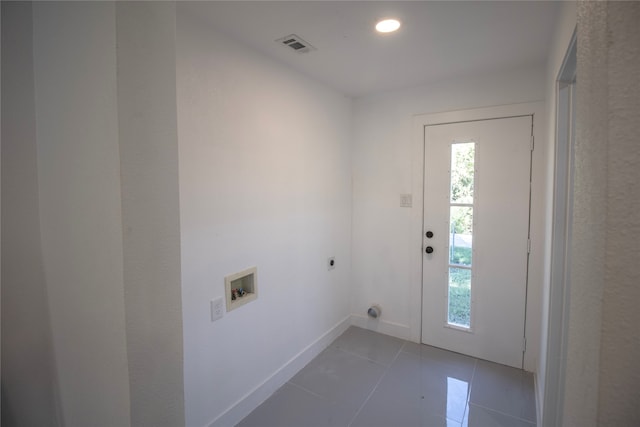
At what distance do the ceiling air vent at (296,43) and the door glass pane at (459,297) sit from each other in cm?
210

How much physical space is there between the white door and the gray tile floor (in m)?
0.24

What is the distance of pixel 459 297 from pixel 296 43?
2.38 metres

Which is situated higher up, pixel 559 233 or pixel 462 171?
pixel 462 171

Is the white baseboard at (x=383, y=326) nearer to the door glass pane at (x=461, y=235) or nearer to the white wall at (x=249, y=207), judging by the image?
the white wall at (x=249, y=207)

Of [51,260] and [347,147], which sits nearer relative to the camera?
[51,260]

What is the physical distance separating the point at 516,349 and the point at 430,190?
1.45 metres

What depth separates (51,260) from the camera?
657 mm

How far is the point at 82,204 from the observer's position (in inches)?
24.7

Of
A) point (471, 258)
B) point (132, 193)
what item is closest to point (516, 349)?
point (471, 258)

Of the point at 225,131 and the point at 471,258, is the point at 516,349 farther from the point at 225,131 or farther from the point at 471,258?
the point at 225,131

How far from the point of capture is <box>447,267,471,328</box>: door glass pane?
2.62 meters

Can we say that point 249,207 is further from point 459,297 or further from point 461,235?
point 459,297

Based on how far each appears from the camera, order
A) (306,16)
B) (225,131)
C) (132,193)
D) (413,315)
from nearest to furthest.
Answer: (132,193)
(306,16)
(225,131)
(413,315)

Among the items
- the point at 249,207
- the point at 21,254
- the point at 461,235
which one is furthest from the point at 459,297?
the point at 21,254
